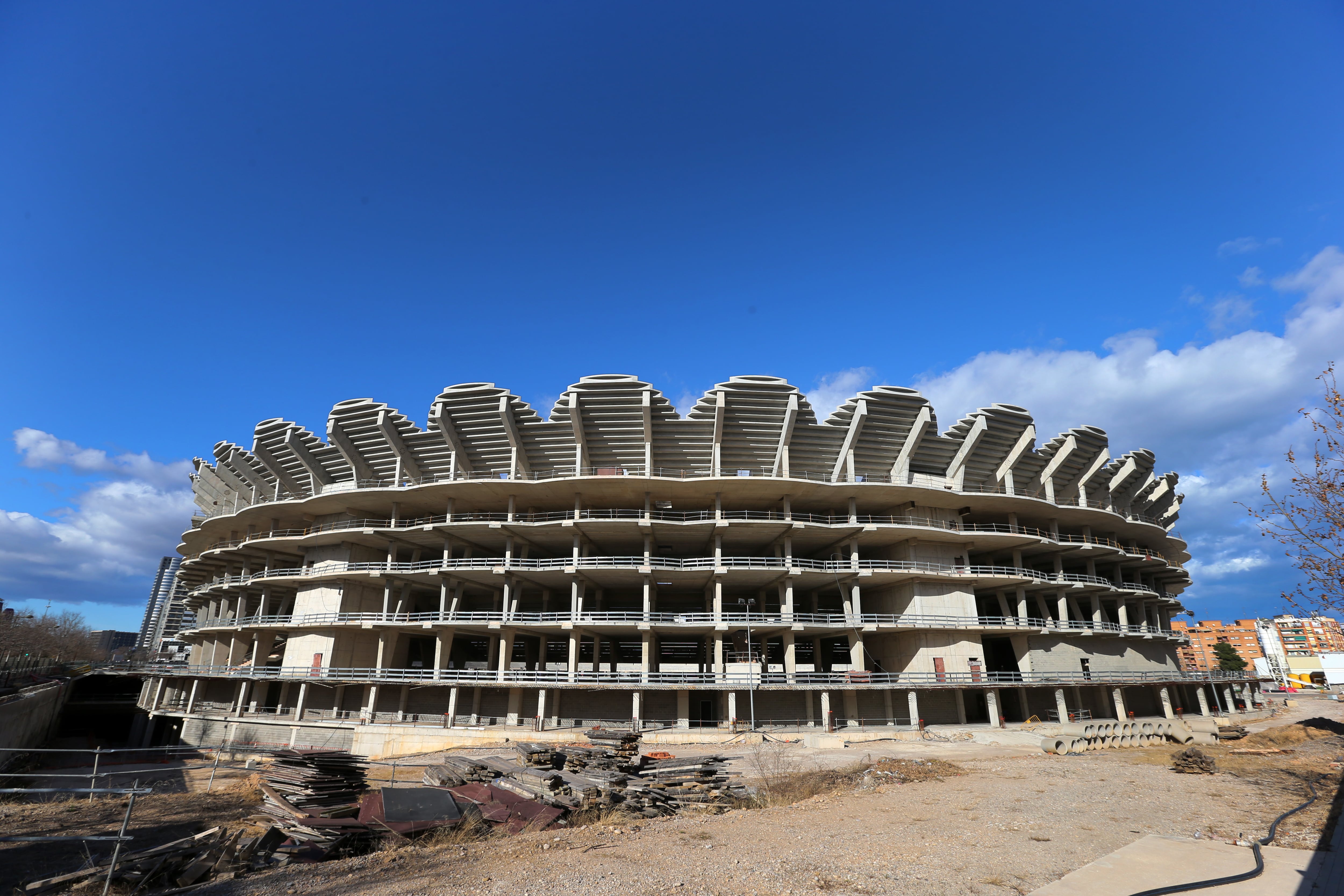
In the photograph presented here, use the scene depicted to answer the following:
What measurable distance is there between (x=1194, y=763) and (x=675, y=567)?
24003mm

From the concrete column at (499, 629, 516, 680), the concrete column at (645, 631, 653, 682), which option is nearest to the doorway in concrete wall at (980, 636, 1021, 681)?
the concrete column at (645, 631, 653, 682)

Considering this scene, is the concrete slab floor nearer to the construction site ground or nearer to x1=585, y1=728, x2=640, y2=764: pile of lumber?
the construction site ground

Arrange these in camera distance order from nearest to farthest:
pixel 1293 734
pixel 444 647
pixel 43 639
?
1. pixel 1293 734
2. pixel 444 647
3. pixel 43 639

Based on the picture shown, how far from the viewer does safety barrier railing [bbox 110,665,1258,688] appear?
32.6 meters

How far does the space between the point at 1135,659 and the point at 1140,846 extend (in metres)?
44.2

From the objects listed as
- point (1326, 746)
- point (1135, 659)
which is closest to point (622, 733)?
point (1326, 746)

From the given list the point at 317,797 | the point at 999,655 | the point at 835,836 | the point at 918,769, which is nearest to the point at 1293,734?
the point at 999,655

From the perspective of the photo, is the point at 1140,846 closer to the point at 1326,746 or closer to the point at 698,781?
the point at 698,781

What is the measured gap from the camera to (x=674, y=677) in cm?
3300

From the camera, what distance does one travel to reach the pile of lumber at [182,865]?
30.8 feet

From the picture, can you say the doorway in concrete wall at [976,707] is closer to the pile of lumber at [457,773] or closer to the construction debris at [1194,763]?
the construction debris at [1194,763]

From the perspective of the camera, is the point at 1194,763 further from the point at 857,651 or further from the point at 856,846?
the point at 857,651

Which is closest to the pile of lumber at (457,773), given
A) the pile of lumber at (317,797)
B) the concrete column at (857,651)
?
the pile of lumber at (317,797)

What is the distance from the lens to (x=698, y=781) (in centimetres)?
1612
